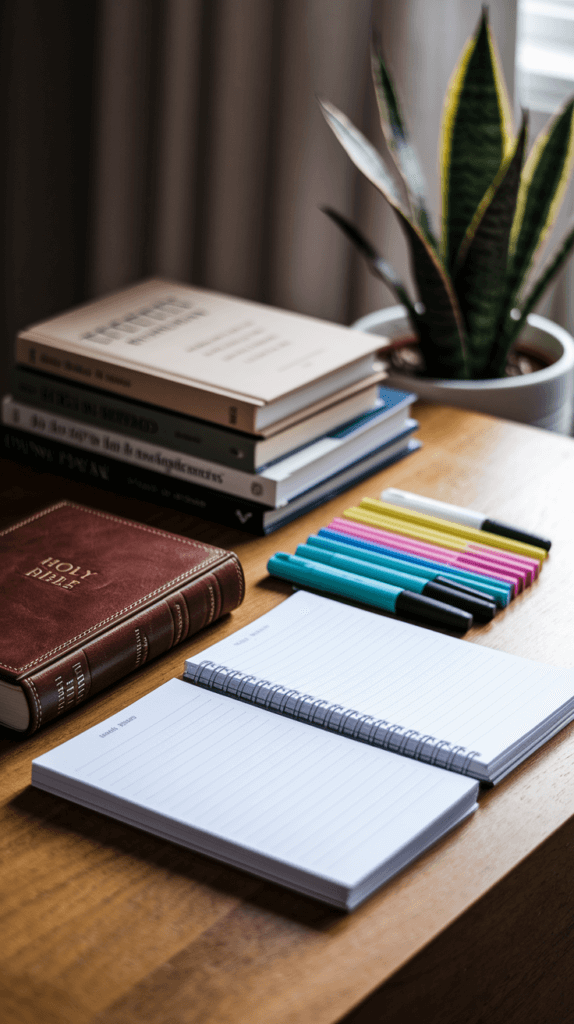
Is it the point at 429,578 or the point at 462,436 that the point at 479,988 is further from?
the point at 462,436

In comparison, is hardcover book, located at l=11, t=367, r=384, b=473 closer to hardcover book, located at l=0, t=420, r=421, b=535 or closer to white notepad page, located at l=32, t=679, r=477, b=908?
hardcover book, located at l=0, t=420, r=421, b=535

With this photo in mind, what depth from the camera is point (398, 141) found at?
4.22ft

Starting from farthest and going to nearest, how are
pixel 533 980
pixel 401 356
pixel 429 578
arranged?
1. pixel 401 356
2. pixel 429 578
3. pixel 533 980

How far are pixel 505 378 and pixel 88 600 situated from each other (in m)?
0.66

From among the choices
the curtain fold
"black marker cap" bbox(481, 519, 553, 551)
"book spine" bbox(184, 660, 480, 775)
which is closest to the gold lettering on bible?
"book spine" bbox(184, 660, 480, 775)

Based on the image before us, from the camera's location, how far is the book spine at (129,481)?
3.31 feet

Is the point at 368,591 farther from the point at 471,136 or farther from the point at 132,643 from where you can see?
the point at 471,136

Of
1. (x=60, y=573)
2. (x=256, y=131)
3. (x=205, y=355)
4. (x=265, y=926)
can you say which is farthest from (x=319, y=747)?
(x=256, y=131)

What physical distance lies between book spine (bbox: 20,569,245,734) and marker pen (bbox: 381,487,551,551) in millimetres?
215

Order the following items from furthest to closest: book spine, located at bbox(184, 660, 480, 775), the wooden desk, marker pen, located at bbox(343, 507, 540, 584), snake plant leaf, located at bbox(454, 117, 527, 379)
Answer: snake plant leaf, located at bbox(454, 117, 527, 379)
marker pen, located at bbox(343, 507, 540, 584)
book spine, located at bbox(184, 660, 480, 775)
the wooden desk

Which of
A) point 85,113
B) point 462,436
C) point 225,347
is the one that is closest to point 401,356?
point 462,436

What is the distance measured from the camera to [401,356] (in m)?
1.39

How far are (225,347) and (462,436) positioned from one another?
0.27 m

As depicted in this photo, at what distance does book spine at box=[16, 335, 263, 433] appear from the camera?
0.98m
